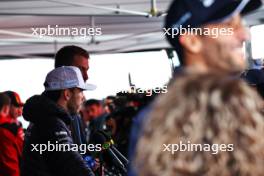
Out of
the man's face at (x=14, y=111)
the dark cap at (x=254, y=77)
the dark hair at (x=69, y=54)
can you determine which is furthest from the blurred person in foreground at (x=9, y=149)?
the dark cap at (x=254, y=77)

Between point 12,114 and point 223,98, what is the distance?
15.9 feet

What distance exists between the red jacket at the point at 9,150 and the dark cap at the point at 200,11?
3496 millimetres

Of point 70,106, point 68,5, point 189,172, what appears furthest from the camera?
point 68,5

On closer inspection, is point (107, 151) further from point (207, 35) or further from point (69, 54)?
point (207, 35)

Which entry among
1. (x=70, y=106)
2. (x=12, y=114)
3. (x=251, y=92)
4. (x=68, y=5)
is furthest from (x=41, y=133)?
(x=68, y=5)

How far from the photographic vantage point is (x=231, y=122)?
3.39ft

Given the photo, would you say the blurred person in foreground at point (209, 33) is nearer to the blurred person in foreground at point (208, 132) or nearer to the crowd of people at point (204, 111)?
the crowd of people at point (204, 111)

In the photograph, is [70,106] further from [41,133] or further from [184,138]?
[184,138]

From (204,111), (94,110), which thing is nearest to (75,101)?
(204,111)

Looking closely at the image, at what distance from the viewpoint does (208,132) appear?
104 cm

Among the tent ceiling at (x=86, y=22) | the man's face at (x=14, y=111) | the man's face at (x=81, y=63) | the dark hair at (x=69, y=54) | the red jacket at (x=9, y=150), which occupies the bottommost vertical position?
the red jacket at (x=9, y=150)

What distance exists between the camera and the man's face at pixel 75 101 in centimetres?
342

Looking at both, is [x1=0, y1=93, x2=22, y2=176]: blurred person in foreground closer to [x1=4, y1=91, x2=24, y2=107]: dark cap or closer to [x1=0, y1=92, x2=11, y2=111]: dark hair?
[x1=0, y1=92, x2=11, y2=111]: dark hair

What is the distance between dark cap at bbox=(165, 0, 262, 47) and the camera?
140 cm
